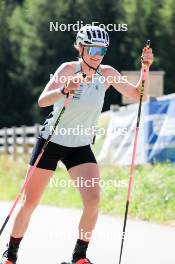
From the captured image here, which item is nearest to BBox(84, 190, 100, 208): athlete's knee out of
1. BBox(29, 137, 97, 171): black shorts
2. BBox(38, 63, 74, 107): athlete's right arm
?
BBox(29, 137, 97, 171): black shorts

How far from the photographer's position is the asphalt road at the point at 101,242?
325 inches

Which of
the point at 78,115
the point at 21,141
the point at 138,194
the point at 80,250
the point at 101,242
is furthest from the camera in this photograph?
the point at 21,141

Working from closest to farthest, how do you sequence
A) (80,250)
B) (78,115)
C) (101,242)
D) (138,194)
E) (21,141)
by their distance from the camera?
(78,115), (80,250), (101,242), (138,194), (21,141)

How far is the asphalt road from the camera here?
8258 mm

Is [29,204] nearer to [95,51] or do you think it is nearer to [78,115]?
→ [78,115]

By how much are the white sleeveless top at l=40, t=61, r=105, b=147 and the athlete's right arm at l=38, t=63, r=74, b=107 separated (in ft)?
0.32

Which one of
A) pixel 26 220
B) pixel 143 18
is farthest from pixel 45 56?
pixel 26 220

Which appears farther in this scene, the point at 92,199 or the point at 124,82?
the point at 124,82

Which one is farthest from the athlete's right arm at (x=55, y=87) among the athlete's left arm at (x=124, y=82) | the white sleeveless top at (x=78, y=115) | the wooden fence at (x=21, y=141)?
the wooden fence at (x=21, y=141)

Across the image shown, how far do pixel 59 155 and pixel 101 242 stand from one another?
8.55 feet

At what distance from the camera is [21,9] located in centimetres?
7869

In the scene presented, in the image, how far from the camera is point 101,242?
936 cm

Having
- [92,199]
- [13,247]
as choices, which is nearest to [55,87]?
[92,199]

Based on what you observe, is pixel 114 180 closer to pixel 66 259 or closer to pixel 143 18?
pixel 66 259
